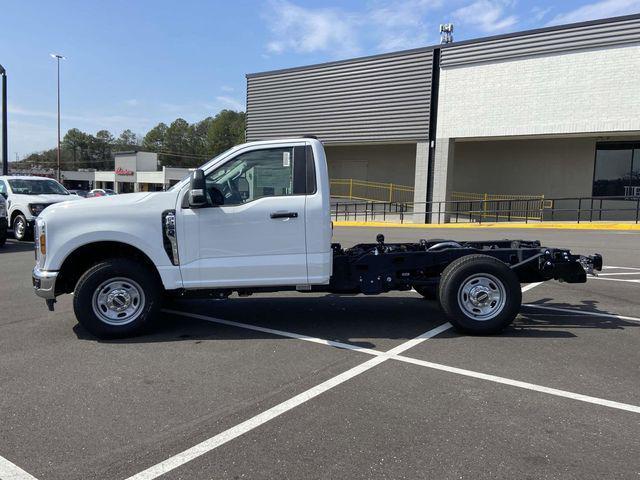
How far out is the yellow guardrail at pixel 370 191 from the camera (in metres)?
28.8

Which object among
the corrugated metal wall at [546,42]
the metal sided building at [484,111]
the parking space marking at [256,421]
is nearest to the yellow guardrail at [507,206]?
the metal sided building at [484,111]

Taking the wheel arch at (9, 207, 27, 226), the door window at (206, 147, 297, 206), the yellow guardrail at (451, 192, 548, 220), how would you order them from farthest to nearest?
1. the yellow guardrail at (451, 192, 548, 220)
2. the wheel arch at (9, 207, 27, 226)
3. the door window at (206, 147, 297, 206)

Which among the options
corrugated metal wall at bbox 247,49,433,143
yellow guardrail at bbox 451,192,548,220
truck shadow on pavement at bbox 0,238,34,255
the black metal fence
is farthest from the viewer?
corrugated metal wall at bbox 247,49,433,143

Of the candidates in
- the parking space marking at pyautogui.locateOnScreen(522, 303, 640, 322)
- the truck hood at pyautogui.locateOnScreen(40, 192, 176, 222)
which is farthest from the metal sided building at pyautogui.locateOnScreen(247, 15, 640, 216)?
the truck hood at pyautogui.locateOnScreen(40, 192, 176, 222)

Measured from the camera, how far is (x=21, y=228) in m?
15.6

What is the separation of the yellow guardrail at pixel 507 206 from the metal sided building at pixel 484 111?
2.77 ft

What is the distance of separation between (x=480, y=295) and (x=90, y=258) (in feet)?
14.4

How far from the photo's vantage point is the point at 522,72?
2189 centimetres

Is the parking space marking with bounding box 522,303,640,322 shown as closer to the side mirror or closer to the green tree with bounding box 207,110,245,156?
the side mirror

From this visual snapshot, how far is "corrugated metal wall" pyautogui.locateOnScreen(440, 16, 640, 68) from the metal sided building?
4cm

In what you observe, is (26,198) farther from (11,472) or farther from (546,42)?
(546,42)

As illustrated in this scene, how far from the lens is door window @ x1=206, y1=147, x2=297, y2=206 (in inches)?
227

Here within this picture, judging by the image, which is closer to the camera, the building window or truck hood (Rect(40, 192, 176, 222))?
truck hood (Rect(40, 192, 176, 222))

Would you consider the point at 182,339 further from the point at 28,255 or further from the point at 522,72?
the point at 522,72
